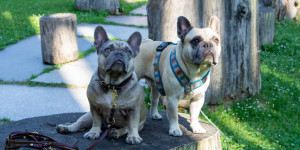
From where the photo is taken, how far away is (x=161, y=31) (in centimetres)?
602

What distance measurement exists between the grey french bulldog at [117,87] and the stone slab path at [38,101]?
2917 millimetres

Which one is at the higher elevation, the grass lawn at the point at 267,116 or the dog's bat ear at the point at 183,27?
the dog's bat ear at the point at 183,27

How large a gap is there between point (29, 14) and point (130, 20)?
405 centimetres

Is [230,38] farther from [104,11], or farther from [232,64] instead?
[104,11]

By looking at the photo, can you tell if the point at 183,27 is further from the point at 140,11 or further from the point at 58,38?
the point at 140,11

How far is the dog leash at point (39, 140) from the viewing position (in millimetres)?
3207

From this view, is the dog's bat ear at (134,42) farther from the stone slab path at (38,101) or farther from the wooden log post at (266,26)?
the wooden log post at (266,26)

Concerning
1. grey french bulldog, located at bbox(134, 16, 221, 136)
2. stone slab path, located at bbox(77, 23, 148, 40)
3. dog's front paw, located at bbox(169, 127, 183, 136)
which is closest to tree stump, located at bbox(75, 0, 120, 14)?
stone slab path, located at bbox(77, 23, 148, 40)

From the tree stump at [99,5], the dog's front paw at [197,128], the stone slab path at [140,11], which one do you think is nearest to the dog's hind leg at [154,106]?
the dog's front paw at [197,128]

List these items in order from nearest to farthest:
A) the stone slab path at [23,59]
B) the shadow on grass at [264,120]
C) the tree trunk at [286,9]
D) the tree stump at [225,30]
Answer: the shadow on grass at [264,120], the tree stump at [225,30], the stone slab path at [23,59], the tree trunk at [286,9]

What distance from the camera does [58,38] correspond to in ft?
28.2

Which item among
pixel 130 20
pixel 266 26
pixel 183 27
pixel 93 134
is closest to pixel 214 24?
pixel 183 27

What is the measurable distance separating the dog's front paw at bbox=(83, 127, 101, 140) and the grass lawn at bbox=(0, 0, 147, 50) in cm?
735

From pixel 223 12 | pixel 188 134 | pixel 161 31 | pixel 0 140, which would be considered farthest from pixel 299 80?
pixel 0 140
